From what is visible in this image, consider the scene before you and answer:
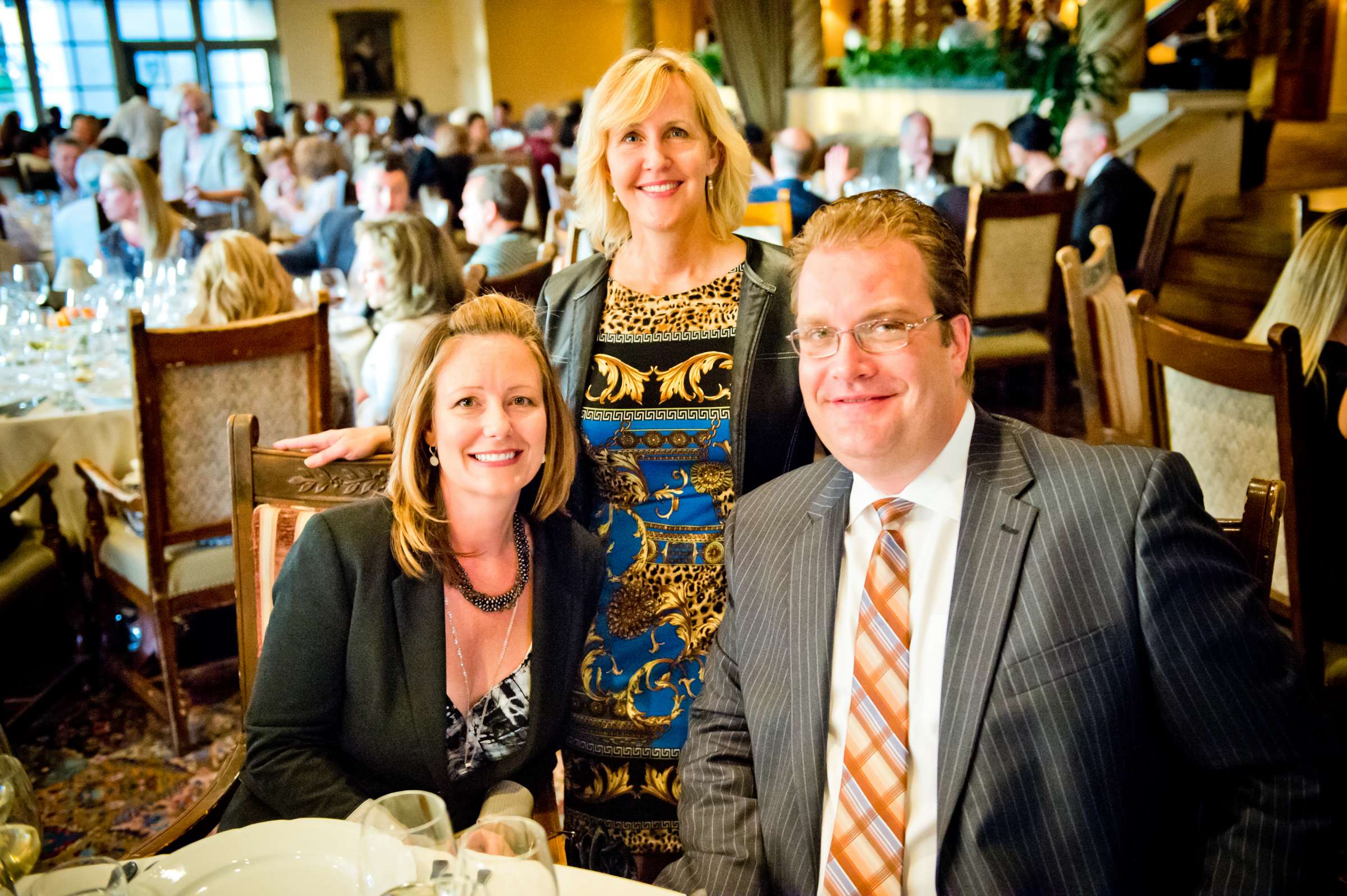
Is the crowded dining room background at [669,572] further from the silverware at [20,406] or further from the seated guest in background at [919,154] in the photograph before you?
the seated guest in background at [919,154]

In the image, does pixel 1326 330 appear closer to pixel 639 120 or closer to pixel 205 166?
pixel 639 120

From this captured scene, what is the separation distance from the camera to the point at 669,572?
73.1 inches

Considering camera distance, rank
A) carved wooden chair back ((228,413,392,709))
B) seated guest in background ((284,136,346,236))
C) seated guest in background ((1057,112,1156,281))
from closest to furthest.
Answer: carved wooden chair back ((228,413,392,709)), seated guest in background ((1057,112,1156,281)), seated guest in background ((284,136,346,236))

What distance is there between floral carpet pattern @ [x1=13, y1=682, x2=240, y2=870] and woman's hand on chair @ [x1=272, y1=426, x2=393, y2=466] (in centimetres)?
103

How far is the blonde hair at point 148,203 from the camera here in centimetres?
466

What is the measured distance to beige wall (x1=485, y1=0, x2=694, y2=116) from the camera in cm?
1861

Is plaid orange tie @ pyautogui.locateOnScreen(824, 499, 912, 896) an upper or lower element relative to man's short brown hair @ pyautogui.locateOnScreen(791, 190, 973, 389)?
lower

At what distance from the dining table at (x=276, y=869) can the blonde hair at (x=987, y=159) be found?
4945mm

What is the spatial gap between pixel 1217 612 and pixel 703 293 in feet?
3.36

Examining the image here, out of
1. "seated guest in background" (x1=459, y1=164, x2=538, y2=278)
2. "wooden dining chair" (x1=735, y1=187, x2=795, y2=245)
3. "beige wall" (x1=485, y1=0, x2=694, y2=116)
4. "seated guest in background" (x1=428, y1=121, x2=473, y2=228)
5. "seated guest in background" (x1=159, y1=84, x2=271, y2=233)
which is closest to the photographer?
"wooden dining chair" (x1=735, y1=187, x2=795, y2=245)

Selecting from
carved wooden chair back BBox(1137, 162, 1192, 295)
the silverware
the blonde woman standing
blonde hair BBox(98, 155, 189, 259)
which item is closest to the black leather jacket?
the blonde woman standing

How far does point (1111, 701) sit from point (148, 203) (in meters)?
4.65

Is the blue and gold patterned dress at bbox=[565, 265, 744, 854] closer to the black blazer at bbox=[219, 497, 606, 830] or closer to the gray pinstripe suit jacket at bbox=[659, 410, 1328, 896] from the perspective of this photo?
the black blazer at bbox=[219, 497, 606, 830]

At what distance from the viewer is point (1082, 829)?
1.19m
